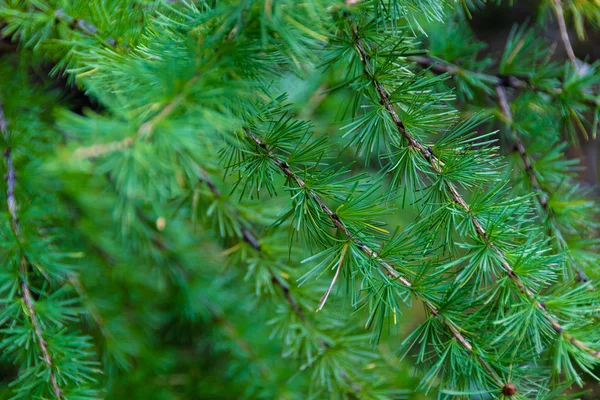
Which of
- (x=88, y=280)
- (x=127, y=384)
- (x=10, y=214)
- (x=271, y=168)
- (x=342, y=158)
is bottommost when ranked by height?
(x=127, y=384)

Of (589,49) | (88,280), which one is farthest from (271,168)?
(589,49)

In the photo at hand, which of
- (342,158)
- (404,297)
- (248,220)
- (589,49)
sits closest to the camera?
(404,297)

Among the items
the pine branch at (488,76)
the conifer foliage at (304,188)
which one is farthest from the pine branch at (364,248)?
the pine branch at (488,76)

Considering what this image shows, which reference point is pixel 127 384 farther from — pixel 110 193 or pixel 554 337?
pixel 554 337

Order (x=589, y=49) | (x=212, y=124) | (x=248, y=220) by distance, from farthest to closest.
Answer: (x=589, y=49) → (x=248, y=220) → (x=212, y=124)

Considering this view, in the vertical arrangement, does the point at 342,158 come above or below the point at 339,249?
below

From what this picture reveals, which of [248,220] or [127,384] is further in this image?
[127,384]
